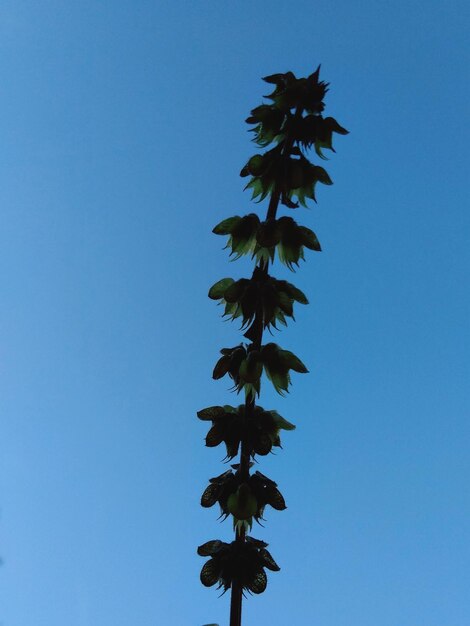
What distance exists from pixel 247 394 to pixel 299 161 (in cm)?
125

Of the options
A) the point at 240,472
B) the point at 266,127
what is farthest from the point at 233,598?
the point at 266,127

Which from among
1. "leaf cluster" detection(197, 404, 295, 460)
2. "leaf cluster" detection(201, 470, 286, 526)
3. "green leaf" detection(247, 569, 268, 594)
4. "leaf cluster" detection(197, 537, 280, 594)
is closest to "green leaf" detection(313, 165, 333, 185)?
"leaf cluster" detection(197, 404, 295, 460)

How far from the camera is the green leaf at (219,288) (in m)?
3.69

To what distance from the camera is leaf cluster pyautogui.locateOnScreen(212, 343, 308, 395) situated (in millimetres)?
3287

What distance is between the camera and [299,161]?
144 inches

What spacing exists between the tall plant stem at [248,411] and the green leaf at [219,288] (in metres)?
0.20

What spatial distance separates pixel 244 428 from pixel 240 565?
0.61 meters

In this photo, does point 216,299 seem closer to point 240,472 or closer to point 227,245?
point 227,245

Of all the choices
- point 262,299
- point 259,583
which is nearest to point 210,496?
point 259,583

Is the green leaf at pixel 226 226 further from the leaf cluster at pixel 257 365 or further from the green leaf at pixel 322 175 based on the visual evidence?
the leaf cluster at pixel 257 365

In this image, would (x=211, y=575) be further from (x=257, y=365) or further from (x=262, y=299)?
(x=262, y=299)

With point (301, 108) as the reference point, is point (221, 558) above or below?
below

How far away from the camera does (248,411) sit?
336 cm

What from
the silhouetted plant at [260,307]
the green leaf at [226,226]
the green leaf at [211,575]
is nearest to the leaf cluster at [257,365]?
the silhouetted plant at [260,307]
